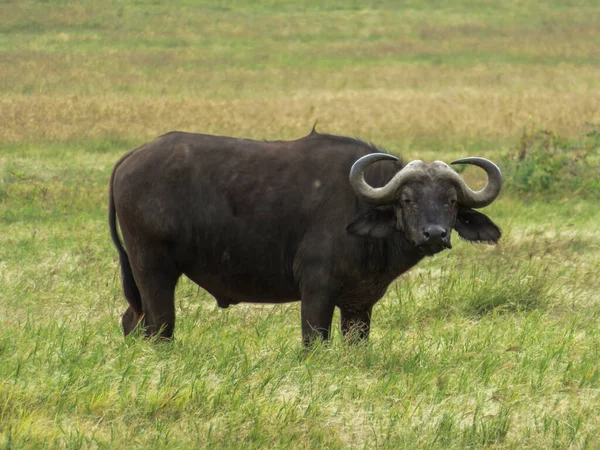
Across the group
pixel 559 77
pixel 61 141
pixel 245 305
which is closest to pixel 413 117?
pixel 61 141

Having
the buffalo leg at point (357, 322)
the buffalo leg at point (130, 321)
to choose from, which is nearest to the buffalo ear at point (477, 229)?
the buffalo leg at point (357, 322)

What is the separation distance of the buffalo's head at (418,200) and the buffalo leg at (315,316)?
474 millimetres

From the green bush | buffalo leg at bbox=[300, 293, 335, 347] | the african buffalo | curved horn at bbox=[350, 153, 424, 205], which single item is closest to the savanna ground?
the green bush

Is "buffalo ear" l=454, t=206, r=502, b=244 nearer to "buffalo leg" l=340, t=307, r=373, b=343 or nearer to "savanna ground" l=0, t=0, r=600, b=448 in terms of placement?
"savanna ground" l=0, t=0, r=600, b=448

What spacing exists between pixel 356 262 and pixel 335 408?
1.40 m

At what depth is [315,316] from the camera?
6.40 m

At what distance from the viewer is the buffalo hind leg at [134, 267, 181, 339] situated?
665 cm

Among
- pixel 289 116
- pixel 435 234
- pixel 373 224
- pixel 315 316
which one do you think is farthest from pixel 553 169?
pixel 435 234

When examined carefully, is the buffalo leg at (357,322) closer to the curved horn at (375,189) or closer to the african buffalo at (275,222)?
the african buffalo at (275,222)

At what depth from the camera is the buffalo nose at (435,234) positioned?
5.96 m

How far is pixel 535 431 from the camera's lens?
203 inches

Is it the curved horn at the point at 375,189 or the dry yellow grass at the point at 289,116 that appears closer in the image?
the curved horn at the point at 375,189

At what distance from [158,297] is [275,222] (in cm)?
90

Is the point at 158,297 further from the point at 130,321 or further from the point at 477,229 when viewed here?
the point at 477,229
